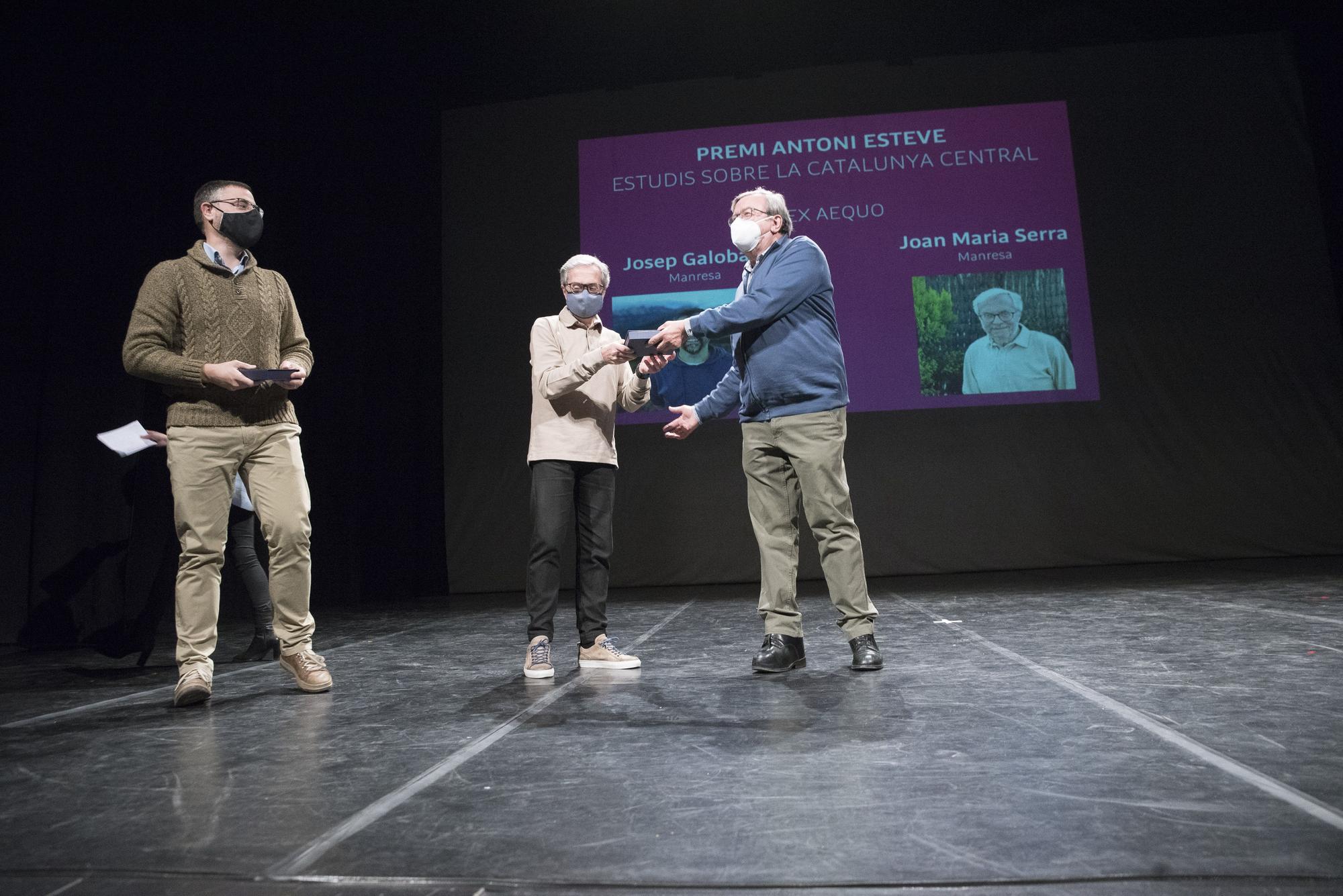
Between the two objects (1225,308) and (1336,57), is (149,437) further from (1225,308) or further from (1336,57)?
(1336,57)

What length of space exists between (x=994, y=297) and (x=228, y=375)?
173 inches

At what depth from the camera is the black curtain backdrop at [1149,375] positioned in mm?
5441

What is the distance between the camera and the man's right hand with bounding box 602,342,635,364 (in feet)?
7.21

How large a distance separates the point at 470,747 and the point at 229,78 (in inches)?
160

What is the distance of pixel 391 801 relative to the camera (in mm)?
1235

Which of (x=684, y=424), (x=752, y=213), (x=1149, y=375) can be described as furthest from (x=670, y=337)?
(x=1149, y=375)

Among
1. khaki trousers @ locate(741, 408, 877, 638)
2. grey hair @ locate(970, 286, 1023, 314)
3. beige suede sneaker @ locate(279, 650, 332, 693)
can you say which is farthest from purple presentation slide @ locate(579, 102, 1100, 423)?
beige suede sneaker @ locate(279, 650, 332, 693)

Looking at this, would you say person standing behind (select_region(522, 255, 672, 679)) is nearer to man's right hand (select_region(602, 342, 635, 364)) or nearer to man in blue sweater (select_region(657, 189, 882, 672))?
man's right hand (select_region(602, 342, 635, 364))

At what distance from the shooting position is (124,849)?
1.08 meters

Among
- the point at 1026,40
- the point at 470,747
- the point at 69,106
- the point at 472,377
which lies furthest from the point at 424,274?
the point at 470,747

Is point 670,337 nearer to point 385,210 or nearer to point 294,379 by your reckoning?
point 294,379

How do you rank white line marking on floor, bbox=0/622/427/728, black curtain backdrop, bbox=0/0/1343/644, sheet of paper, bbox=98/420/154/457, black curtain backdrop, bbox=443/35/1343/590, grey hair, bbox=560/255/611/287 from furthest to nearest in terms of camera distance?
Answer: black curtain backdrop, bbox=443/35/1343/590, black curtain backdrop, bbox=0/0/1343/644, sheet of paper, bbox=98/420/154/457, grey hair, bbox=560/255/611/287, white line marking on floor, bbox=0/622/427/728

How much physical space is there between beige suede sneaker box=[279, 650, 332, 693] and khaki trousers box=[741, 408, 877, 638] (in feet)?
3.63

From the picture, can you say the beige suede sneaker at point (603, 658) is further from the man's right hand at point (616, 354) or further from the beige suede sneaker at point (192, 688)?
the beige suede sneaker at point (192, 688)
